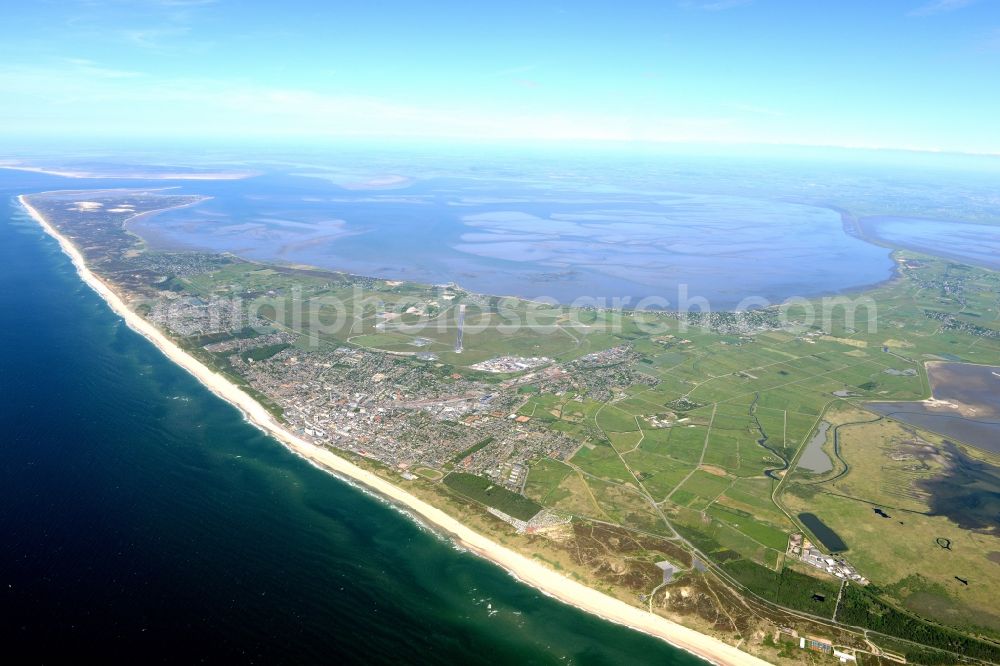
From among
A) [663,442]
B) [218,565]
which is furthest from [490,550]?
[663,442]

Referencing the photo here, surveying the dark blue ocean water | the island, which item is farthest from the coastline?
the dark blue ocean water

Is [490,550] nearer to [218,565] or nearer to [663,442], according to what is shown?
[218,565]

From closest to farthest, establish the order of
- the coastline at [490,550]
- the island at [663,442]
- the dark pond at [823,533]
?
1. the coastline at [490,550]
2. the island at [663,442]
3. the dark pond at [823,533]

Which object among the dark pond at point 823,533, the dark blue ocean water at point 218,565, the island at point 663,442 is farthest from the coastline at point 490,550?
the dark pond at point 823,533

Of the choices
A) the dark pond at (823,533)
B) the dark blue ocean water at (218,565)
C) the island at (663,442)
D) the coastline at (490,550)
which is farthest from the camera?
the dark pond at (823,533)

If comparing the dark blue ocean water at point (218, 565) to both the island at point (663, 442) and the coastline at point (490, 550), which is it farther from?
the island at point (663, 442)

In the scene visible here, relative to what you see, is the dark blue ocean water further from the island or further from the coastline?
the island
